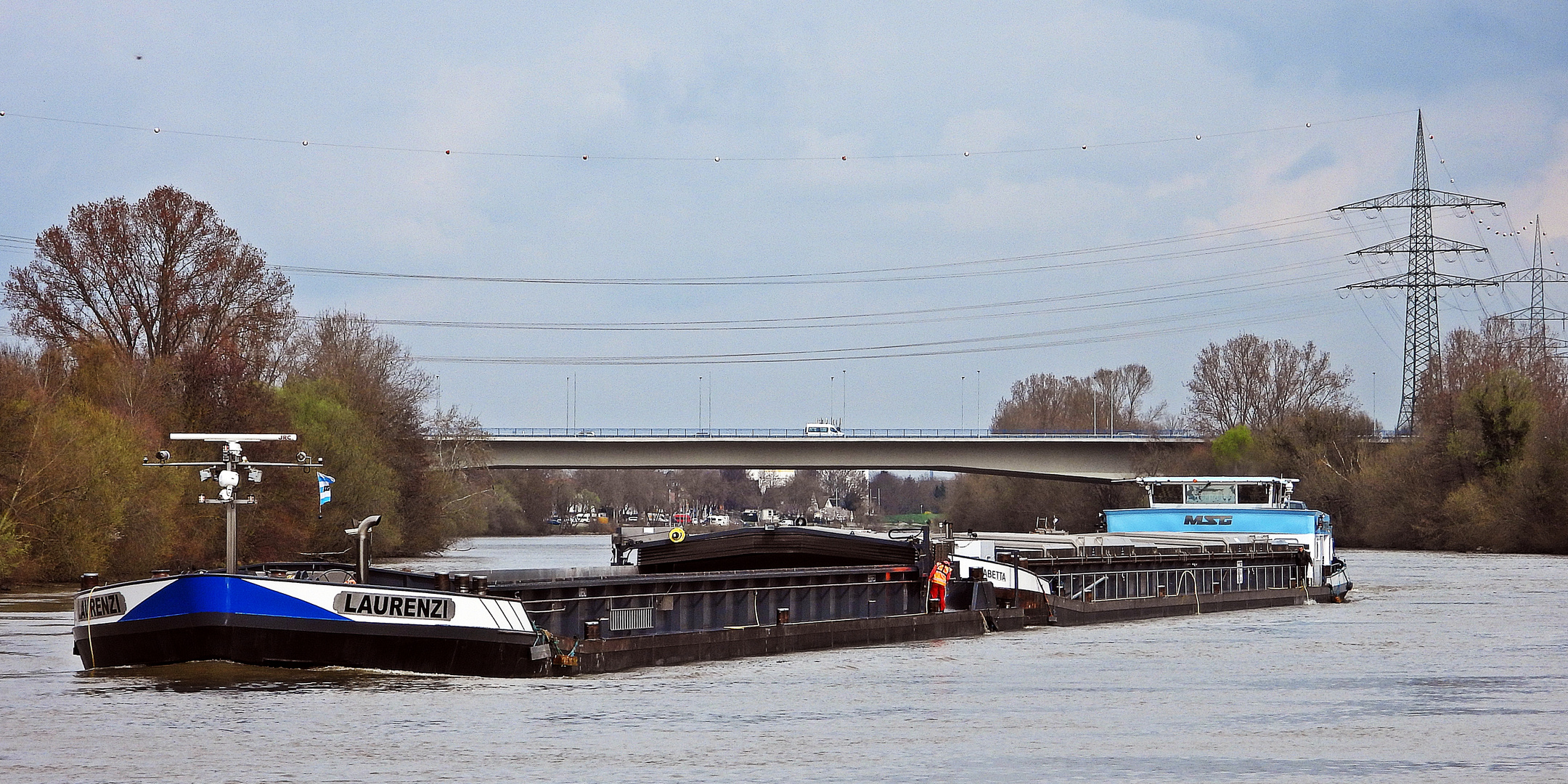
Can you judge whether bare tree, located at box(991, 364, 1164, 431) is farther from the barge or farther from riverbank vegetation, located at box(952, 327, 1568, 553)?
the barge

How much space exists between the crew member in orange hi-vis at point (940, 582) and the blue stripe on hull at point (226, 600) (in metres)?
13.7

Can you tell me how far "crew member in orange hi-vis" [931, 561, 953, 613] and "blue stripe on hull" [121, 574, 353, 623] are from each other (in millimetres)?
13736

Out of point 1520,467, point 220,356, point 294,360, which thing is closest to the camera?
point 220,356

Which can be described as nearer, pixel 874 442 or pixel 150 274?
pixel 150 274

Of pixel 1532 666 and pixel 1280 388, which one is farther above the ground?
pixel 1280 388

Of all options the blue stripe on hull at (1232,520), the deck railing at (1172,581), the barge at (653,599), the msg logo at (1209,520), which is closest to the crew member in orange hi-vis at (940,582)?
the barge at (653,599)

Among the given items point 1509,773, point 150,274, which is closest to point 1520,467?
point 150,274

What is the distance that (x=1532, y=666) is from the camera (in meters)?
28.0

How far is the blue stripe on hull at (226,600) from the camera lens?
2059cm

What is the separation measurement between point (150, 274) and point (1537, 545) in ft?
215

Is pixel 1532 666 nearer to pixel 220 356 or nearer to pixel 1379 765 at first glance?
pixel 1379 765

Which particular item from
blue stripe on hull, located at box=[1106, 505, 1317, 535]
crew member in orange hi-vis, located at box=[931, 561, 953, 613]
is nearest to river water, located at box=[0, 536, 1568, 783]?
crew member in orange hi-vis, located at box=[931, 561, 953, 613]

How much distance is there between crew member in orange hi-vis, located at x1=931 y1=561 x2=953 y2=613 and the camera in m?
31.5

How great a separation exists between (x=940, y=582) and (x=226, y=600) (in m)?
→ 15.0
